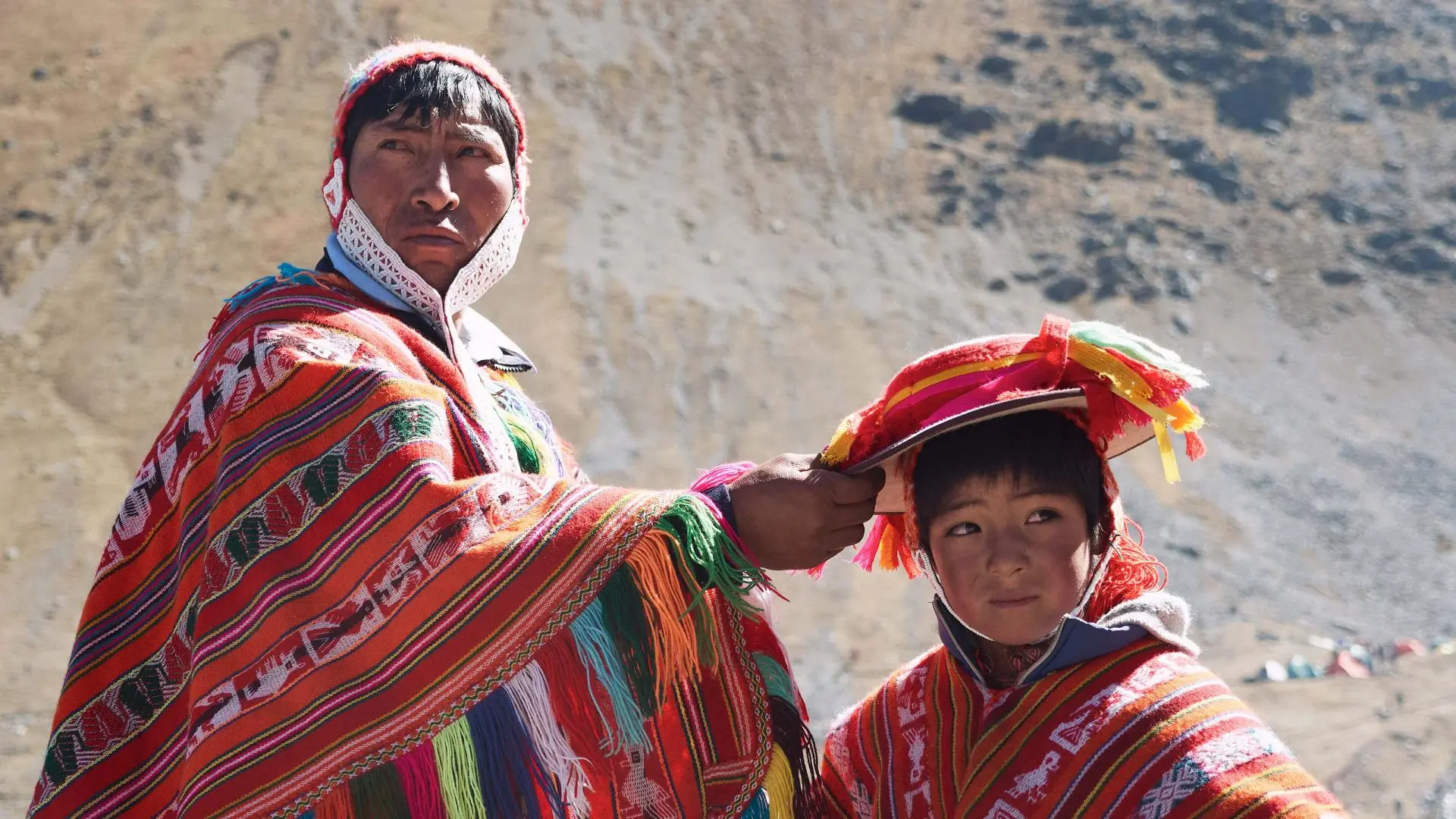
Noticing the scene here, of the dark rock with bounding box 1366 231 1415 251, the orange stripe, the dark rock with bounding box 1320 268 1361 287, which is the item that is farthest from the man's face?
the dark rock with bounding box 1366 231 1415 251

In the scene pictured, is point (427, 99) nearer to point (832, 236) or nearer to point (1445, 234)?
point (832, 236)

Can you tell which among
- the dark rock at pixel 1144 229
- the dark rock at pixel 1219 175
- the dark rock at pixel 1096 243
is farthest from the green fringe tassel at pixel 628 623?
the dark rock at pixel 1219 175

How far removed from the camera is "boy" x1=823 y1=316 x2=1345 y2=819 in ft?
7.42

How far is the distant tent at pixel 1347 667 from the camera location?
10805mm

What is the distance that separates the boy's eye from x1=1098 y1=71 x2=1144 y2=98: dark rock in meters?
22.8

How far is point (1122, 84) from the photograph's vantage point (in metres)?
24.0

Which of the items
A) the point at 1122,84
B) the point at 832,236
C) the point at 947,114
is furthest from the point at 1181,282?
the point at 1122,84

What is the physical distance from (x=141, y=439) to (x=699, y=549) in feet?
43.6

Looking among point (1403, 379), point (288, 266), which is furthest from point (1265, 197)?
point (288, 266)

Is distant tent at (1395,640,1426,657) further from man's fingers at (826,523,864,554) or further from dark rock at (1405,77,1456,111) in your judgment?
dark rock at (1405,77,1456,111)

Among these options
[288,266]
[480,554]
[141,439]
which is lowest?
[480,554]

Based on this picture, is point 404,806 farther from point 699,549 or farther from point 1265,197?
point 1265,197

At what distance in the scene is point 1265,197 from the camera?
22125 millimetres

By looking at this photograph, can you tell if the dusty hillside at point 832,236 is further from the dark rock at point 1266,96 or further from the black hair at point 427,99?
the black hair at point 427,99
